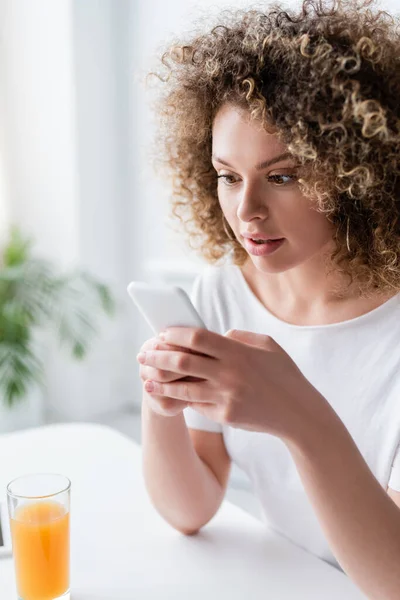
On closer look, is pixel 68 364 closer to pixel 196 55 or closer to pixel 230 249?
pixel 230 249

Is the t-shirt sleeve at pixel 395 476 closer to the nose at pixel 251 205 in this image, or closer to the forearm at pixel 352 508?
the forearm at pixel 352 508

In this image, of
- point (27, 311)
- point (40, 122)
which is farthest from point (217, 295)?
point (40, 122)

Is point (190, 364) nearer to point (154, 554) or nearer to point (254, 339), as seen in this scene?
point (254, 339)

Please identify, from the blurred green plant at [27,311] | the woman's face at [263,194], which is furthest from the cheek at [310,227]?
the blurred green plant at [27,311]

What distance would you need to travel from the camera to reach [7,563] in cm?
98

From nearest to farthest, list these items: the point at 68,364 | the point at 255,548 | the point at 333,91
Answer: the point at 333,91 < the point at 255,548 < the point at 68,364

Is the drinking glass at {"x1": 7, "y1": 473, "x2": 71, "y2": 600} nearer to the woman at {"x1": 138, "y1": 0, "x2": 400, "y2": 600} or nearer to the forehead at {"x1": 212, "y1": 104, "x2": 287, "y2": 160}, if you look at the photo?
the woman at {"x1": 138, "y1": 0, "x2": 400, "y2": 600}

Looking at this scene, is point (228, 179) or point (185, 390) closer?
point (185, 390)

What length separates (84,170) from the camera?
3.40m

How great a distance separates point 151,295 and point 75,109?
2.69 metres

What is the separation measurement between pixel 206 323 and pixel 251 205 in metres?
0.41

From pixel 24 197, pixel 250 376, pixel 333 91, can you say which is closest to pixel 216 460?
pixel 250 376

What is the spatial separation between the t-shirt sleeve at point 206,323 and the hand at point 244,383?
1.41ft

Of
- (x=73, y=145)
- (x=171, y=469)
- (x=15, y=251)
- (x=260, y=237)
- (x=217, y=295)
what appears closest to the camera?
(x=260, y=237)
